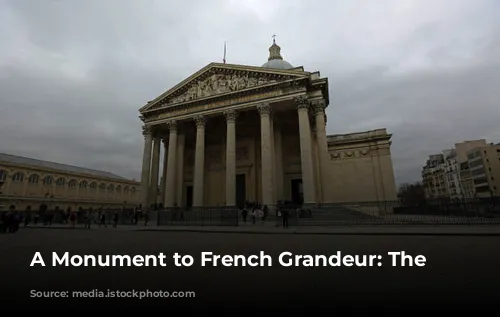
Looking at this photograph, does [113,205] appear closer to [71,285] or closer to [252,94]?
[252,94]

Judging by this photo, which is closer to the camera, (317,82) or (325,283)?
(325,283)

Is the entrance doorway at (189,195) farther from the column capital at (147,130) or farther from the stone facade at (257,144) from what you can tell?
the column capital at (147,130)

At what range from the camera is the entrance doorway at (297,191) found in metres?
28.2

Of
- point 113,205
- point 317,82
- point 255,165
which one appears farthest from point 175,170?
point 113,205

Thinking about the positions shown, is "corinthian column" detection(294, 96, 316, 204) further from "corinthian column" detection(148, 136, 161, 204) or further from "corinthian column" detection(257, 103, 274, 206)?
"corinthian column" detection(148, 136, 161, 204)

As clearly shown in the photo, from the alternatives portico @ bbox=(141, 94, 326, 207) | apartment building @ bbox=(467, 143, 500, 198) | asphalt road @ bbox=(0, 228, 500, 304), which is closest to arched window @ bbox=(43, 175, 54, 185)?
portico @ bbox=(141, 94, 326, 207)

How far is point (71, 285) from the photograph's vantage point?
12.7 feet

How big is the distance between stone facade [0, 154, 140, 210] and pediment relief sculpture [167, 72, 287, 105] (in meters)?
33.7

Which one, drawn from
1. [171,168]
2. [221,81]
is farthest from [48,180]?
[221,81]

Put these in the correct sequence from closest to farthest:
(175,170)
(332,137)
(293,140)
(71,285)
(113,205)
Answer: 1. (71,285)
2. (175,170)
3. (293,140)
4. (332,137)
5. (113,205)

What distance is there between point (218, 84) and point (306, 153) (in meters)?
12.0

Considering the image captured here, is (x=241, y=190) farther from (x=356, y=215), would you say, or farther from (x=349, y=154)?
(x=356, y=215)

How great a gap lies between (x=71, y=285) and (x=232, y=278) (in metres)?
2.39

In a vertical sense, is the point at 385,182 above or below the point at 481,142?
below
